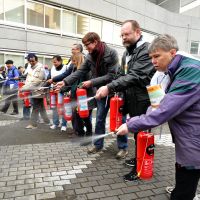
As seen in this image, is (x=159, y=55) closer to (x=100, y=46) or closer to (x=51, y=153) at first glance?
(x=100, y=46)

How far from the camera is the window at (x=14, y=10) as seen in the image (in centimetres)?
1370

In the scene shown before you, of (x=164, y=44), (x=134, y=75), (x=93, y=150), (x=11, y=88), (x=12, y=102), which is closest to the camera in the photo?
(x=164, y=44)

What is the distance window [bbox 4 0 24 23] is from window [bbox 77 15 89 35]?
12.9 feet

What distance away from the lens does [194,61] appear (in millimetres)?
2332

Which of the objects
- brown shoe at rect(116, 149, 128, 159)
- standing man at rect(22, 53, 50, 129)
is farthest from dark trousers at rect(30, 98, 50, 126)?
brown shoe at rect(116, 149, 128, 159)

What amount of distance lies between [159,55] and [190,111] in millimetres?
562

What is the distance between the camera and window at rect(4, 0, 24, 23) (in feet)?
45.0

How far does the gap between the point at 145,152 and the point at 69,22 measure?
1459cm

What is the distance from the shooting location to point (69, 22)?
16.7 m

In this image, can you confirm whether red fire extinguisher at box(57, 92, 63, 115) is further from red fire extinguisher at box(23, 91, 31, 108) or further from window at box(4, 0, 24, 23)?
window at box(4, 0, 24, 23)

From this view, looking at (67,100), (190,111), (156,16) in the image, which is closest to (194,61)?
(190,111)

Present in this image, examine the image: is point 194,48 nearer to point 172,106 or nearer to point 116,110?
point 116,110

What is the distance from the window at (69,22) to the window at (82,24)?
0.35 m

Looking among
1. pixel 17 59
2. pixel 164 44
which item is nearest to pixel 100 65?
pixel 164 44
